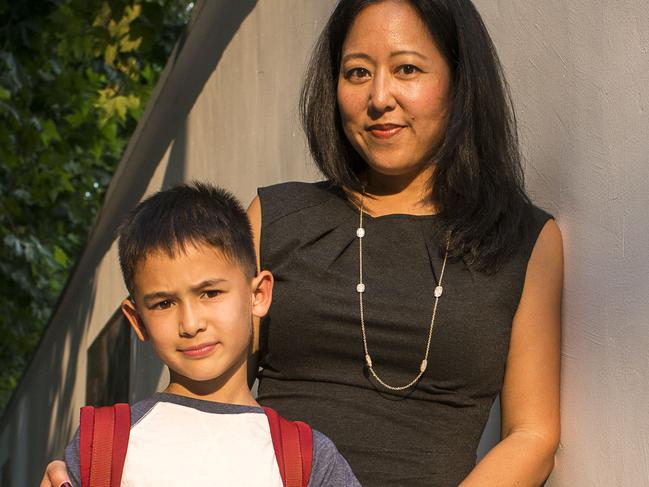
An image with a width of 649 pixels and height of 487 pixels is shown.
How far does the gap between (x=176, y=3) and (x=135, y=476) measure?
729cm

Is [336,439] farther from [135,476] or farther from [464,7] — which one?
[464,7]

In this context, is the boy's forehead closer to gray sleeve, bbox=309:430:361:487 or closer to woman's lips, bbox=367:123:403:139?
gray sleeve, bbox=309:430:361:487

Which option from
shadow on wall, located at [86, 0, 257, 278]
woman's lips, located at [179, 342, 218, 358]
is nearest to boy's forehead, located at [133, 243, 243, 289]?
woman's lips, located at [179, 342, 218, 358]

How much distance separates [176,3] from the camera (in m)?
9.55

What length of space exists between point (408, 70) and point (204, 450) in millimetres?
1061

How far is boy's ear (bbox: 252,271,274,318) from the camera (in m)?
2.89

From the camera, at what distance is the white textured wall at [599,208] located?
2828 mm

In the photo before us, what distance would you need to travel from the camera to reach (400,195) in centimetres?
338

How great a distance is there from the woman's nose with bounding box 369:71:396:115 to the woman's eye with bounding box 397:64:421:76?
4 cm

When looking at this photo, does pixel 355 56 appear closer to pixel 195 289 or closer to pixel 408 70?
pixel 408 70

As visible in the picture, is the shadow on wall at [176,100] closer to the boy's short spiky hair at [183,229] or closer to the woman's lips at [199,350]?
the boy's short spiky hair at [183,229]

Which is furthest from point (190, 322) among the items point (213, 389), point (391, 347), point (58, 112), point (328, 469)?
point (58, 112)

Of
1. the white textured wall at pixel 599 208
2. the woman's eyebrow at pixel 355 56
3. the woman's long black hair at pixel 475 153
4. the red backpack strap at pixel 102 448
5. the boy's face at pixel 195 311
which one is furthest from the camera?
the woman's eyebrow at pixel 355 56

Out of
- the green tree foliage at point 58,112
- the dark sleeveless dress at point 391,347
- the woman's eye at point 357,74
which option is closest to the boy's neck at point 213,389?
the dark sleeveless dress at point 391,347
